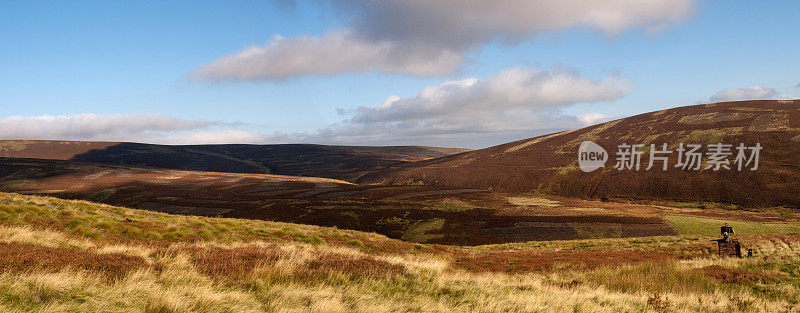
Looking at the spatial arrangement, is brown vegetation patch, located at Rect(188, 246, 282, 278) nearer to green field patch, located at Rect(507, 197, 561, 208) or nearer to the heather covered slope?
green field patch, located at Rect(507, 197, 561, 208)

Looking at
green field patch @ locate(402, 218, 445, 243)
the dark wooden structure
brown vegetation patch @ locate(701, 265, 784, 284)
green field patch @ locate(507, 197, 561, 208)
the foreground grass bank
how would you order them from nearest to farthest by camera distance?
the foreground grass bank < brown vegetation patch @ locate(701, 265, 784, 284) < the dark wooden structure < green field patch @ locate(402, 218, 445, 243) < green field patch @ locate(507, 197, 561, 208)

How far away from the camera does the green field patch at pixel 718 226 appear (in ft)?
115

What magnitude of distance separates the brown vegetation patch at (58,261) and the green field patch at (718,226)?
4381cm

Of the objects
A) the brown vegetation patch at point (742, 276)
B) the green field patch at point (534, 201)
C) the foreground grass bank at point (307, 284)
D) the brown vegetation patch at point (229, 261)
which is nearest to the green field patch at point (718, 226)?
the green field patch at point (534, 201)

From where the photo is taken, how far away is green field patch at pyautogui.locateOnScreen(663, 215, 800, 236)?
115 feet

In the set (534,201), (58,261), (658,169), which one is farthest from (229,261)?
(658,169)

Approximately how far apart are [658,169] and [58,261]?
84388 mm

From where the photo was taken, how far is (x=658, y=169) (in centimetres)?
7112

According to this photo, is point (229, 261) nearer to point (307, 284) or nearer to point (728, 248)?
point (307, 284)

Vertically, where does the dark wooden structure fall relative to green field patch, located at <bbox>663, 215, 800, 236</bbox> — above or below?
above

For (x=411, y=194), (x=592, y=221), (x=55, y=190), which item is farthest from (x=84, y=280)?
(x=55, y=190)

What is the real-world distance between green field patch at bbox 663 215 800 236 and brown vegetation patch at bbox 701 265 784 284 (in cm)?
2622

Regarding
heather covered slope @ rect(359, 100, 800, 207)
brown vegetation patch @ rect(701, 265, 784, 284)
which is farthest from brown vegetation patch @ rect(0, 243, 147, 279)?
heather covered slope @ rect(359, 100, 800, 207)

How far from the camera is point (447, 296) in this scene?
9445mm
